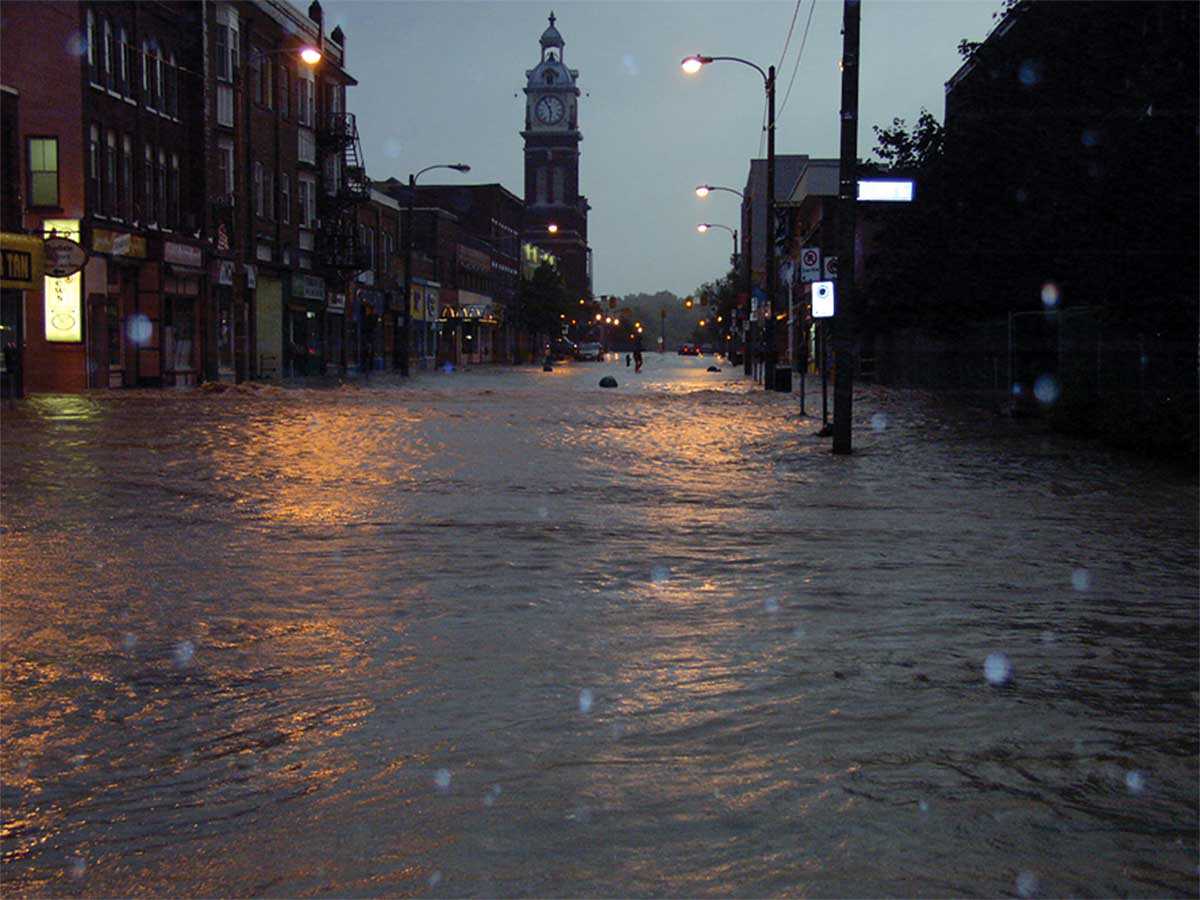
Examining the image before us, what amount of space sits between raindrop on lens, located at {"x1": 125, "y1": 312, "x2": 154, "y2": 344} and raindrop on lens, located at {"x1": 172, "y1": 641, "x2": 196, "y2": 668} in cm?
3924

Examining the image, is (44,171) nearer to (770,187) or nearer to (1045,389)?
(770,187)

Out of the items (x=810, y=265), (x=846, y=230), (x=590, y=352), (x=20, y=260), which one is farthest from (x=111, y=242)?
(x=590, y=352)

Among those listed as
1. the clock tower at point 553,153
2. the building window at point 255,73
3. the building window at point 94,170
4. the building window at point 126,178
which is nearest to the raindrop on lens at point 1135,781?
the building window at point 94,170

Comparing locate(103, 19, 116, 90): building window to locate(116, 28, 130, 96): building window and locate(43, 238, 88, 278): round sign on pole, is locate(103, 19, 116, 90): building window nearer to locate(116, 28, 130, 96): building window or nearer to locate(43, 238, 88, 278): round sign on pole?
locate(116, 28, 130, 96): building window

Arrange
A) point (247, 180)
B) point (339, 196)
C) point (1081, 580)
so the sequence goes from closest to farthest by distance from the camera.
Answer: point (1081, 580) → point (247, 180) → point (339, 196)

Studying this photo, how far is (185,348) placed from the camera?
4891 centimetres

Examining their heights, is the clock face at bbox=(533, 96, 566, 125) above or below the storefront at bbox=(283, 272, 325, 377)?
above

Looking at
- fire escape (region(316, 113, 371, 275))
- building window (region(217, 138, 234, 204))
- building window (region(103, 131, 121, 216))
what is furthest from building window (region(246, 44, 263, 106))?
building window (region(103, 131, 121, 216))

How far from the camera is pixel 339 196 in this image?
64.2 m

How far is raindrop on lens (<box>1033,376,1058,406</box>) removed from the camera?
28.3 meters

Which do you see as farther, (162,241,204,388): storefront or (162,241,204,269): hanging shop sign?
(162,241,204,388): storefront

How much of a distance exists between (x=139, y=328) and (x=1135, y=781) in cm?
4316

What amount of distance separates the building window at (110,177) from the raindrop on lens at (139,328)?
3395 millimetres

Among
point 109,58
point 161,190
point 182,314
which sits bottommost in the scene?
point 182,314
